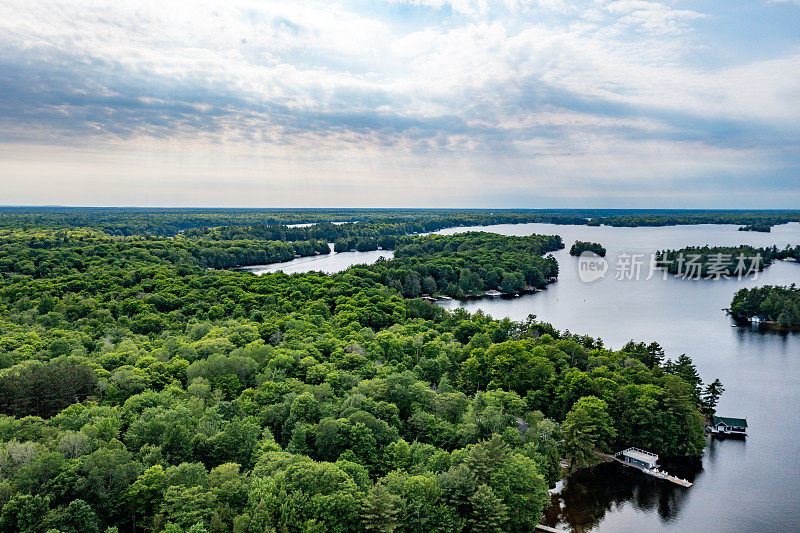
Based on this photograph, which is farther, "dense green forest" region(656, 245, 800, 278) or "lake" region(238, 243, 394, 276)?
"lake" region(238, 243, 394, 276)

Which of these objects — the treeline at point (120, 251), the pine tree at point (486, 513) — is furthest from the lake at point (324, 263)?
the pine tree at point (486, 513)

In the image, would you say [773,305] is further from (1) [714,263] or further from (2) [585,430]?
(2) [585,430]

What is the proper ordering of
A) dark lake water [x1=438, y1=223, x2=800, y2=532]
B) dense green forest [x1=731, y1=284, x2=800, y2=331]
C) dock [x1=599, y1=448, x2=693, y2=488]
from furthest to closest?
dense green forest [x1=731, y1=284, x2=800, y2=331] → dock [x1=599, y1=448, x2=693, y2=488] → dark lake water [x1=438, y1=223, x2=800, y2=532]

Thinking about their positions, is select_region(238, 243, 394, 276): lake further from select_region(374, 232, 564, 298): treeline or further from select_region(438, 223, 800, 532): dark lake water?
select_region(438, 223, 800, 532): dark lake water

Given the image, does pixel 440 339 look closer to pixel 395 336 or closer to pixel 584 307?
pixel 395 336

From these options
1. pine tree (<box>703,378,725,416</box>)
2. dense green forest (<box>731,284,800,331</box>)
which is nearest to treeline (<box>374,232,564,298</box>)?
dense green forest (<box>731,284,800,331</box>)

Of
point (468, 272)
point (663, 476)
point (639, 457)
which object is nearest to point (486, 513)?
point (639, 457)

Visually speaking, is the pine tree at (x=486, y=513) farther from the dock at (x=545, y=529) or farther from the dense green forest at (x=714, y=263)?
the dense green forest at (x=714, y=263)

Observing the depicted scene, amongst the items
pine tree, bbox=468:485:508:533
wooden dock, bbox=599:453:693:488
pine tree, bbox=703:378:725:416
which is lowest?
wooden dock, bbox=599:453:693:488
